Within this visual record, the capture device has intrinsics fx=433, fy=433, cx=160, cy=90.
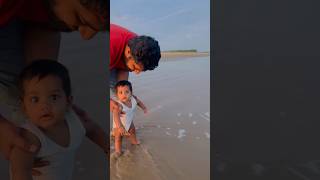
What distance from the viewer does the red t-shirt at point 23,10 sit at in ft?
5.47

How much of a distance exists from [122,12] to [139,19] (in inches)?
2.9

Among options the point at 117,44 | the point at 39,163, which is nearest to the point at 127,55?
the point at 117,44

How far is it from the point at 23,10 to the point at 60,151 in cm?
57

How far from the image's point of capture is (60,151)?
1738 mm

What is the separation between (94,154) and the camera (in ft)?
5.92

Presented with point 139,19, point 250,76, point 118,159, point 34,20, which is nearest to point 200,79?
point 250,76

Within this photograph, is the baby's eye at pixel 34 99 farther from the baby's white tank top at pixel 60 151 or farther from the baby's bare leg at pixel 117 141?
the baby's bare leg at pixel 117 141

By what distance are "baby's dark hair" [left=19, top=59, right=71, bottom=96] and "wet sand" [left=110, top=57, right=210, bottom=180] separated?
0.26 m

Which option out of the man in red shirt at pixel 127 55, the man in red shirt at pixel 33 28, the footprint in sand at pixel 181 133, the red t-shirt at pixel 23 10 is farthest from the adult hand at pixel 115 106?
the red t-shirt at pixel 23 10

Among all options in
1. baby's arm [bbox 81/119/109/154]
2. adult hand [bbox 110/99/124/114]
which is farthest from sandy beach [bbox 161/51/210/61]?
baby's arm [bbox 81/119/109/154]

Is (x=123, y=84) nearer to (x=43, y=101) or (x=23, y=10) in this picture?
(x=43, y=101)

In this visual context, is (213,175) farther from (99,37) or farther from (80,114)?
(99,37)

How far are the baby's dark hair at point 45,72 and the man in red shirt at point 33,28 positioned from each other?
2 centimetres

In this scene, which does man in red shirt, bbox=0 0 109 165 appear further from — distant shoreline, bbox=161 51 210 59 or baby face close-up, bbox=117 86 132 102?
distant shoreline, bbox=161 51 210 59
